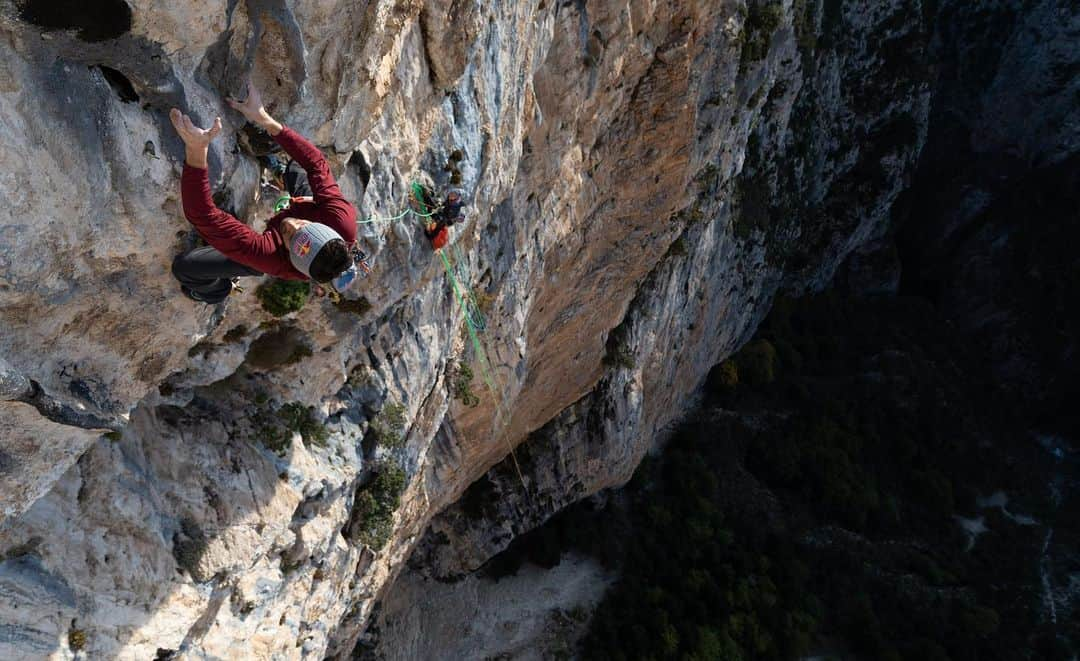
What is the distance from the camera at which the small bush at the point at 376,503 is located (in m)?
9.67

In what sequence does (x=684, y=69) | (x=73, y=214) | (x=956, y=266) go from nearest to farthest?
(x=73, y=214), (x=684, y=69), (x=956, y=266)

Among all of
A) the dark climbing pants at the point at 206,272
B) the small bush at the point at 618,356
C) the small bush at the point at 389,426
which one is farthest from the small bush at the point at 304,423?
the small bush at the point at 618,356

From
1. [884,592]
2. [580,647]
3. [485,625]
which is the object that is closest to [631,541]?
[580,647]

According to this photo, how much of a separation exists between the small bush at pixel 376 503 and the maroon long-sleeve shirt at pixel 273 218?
5372mm

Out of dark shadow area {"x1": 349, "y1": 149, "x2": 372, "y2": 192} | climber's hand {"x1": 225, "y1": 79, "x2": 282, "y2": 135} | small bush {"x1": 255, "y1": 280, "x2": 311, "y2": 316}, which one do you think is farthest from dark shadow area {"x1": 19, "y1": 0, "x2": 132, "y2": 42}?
small bush {"x1": 255, "y1": 280, "x2": 311, "y2": 316}

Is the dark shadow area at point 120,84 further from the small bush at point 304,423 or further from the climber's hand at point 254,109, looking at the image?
the small bush at point 304,423

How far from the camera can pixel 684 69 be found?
14.6m

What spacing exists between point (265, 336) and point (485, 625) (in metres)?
17.6

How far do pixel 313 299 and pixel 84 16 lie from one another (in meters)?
3.92

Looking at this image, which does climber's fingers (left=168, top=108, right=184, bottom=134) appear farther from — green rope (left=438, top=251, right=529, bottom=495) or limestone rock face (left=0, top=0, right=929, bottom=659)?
green rope (left=438, top=251, right=529, bottom=495)

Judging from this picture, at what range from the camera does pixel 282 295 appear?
698 cm

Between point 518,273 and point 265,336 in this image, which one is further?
point 518,273

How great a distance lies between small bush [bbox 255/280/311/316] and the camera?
6.91 meters

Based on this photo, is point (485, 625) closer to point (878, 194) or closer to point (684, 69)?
point (684, 69)
